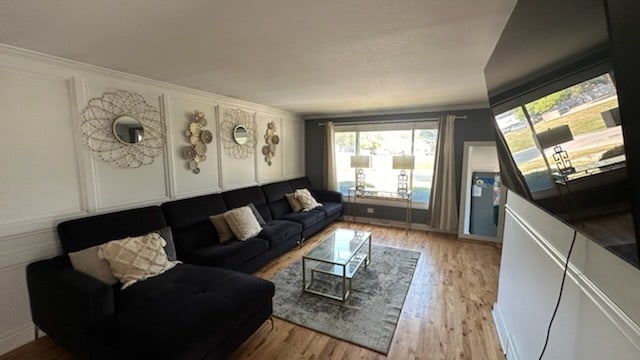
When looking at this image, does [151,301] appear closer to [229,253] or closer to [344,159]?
[229,253]

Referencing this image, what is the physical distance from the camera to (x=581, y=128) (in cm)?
73

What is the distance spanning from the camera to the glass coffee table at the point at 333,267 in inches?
107

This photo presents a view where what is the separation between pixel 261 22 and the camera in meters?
1.56

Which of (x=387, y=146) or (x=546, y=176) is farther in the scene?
(x=387, y=146)

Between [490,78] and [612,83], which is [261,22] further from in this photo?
[612,83]

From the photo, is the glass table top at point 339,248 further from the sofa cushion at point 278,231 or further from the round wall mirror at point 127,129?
the round wall mirror at point 127,129

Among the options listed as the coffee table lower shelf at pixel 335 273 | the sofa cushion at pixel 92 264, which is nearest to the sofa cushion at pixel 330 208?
the coffee table lower shelf at pixel 335 273

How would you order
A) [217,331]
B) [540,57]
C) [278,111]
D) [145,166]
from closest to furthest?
[540,57]
[217,331]
[145,166]
[278,111]

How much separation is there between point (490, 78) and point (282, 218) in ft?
10.7

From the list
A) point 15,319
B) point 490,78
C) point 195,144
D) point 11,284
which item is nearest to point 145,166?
point 195,144

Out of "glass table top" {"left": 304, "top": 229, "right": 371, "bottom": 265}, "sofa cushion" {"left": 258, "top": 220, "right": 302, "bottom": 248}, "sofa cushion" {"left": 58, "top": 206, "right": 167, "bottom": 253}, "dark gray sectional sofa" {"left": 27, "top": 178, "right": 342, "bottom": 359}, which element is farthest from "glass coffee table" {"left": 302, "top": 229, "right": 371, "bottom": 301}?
"sofa cushion" {"left": 58, "top": 206, "right": 167, "bottom": 253}

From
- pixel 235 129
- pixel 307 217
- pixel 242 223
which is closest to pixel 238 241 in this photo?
pixel 242 223

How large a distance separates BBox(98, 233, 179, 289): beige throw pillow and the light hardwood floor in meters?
0.67

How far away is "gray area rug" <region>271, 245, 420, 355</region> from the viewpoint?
7.17 ft
